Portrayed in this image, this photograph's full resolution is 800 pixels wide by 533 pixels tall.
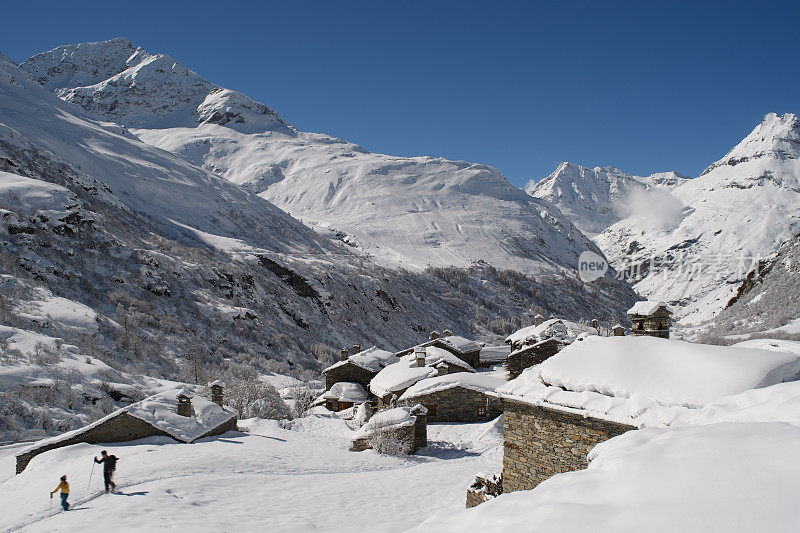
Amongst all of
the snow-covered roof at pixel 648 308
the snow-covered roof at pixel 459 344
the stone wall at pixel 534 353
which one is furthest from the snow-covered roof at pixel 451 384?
the snow-covered roof at pixel 459 344

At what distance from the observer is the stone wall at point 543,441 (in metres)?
9.66

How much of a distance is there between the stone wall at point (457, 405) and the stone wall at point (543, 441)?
15551 millimetres

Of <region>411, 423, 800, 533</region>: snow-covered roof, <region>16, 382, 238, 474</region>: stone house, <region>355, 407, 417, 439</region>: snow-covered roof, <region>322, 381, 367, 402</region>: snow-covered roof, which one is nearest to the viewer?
<region>411, 423, 800, 533</region>: snow-covered roof

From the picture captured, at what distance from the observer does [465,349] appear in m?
44.9

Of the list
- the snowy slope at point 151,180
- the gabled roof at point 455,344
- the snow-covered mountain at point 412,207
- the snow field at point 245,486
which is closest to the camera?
the snow field at point 245,486

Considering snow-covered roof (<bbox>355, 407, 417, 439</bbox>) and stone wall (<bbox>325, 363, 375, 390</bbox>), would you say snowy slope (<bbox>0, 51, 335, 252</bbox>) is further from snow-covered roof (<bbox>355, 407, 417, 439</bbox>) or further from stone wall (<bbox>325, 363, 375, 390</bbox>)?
snow-covered roof (<bbox>355, 407, 417, 439</bbox>)

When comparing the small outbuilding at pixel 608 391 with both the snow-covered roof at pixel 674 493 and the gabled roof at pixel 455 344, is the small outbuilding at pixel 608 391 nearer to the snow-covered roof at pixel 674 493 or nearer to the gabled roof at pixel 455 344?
the snow-covered roof at pixel 674 493

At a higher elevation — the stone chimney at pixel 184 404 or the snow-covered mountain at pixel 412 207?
the snow-covered mountain at pixel 412 207

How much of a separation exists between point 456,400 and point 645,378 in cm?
1796

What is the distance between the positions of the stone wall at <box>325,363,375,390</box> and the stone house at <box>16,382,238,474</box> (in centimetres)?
1693

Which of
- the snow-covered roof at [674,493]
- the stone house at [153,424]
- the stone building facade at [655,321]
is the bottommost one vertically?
the stone house at [153,424]

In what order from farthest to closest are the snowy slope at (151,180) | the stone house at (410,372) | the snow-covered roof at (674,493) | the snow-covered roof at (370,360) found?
the snowy slope at (151,180)
the snow-covered roof at (370,360)
the stone house at (410,372)
the snow-covered roof at (674,493)

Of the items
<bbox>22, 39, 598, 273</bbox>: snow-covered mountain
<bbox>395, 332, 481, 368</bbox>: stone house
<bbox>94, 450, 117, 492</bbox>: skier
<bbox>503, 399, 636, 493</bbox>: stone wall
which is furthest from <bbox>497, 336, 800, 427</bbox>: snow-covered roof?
<bbox>22, 39, 598, 273</bbox>: snow-covered mountain

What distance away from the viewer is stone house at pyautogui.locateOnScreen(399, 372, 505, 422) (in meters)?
26.4
